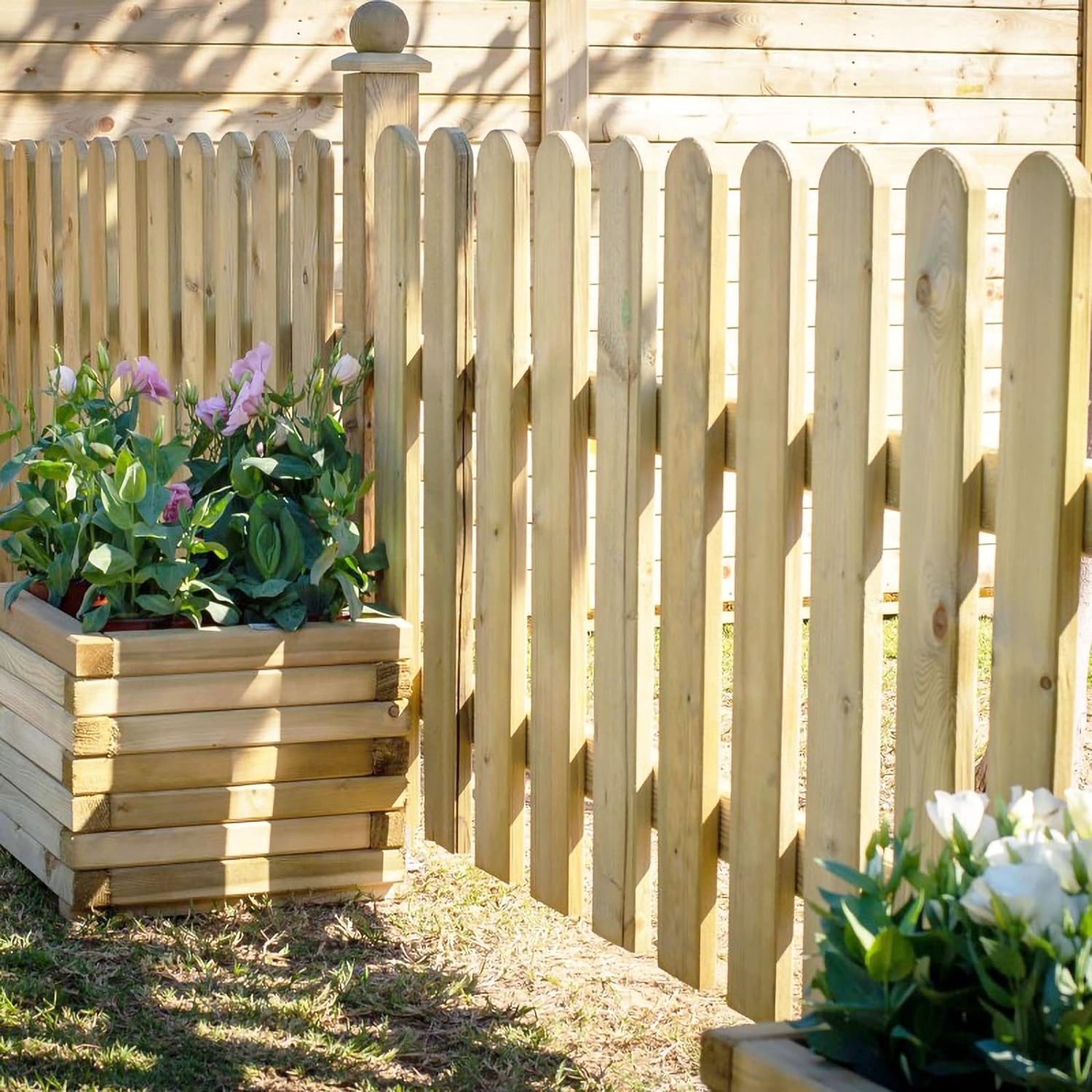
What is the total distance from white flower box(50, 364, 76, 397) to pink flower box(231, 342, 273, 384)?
0.37 metres

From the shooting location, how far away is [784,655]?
251cm

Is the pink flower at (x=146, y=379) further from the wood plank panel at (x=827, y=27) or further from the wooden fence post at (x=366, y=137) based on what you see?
the wood plank panel at (x=827, y=27)

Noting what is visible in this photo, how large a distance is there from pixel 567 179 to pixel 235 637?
3.50 ft

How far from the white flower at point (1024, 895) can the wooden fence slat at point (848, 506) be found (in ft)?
2.95

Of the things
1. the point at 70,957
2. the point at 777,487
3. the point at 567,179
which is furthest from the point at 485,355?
the point at 70,957

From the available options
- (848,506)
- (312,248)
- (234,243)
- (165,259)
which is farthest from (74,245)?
(848,506)

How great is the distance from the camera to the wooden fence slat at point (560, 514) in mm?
2965

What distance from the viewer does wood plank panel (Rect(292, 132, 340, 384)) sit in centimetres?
357

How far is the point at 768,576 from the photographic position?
2.53m

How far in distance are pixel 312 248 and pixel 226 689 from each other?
3.22 ft

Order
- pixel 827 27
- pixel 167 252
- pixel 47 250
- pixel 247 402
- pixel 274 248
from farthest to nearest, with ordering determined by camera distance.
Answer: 1. pixel 827 27
2. pixel 47 250
3. pixel 167 252
4. pixel 274 248
5. pixel 247 402

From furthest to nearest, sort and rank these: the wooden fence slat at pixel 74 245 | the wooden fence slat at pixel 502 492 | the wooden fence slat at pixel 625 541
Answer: the wooden fence slat at pixel 74 245 < the wooden fence slat at pixel 502 492 < the wooden fence slat at pixel 625 541

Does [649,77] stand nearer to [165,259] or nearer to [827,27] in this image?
[827,27]

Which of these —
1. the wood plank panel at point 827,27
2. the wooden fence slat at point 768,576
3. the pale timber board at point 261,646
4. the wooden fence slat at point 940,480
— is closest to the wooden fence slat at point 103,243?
the pale timber board at point 261,646
